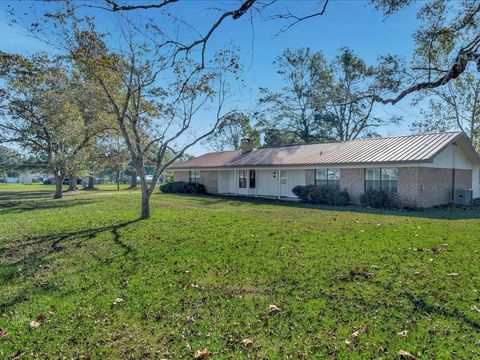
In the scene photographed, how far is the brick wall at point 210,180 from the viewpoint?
3014cm

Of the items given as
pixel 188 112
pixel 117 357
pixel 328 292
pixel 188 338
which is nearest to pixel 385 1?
pixel 328 292

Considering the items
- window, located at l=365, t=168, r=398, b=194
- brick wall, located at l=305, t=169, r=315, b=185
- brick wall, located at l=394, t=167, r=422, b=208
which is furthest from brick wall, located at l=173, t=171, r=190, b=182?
brick wall, located at l=394, t=167, r=422, b=208

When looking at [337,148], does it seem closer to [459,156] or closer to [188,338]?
[459,156]

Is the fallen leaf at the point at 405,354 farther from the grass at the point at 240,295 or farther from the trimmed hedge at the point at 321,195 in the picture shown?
the trimmed hedge at the point at 321,195

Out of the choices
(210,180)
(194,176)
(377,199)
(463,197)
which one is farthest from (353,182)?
(194,176)

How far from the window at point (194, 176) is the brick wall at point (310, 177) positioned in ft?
38.8

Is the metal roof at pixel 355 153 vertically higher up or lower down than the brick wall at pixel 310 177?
higher up

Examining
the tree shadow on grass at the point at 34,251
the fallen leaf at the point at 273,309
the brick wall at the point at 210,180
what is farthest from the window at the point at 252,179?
the fallen leaf at the point at 273,309

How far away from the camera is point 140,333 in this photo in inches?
161

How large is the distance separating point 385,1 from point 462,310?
4782 mm

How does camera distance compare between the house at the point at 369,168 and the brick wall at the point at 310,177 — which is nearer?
the house at the point at 369,168

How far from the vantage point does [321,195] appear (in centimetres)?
2120

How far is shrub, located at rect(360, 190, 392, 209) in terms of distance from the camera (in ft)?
60.9

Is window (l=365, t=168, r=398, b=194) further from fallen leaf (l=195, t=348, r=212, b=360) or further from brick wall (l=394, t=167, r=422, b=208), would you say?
fallen leaf (l=195, t=348, r=212, b=360)
